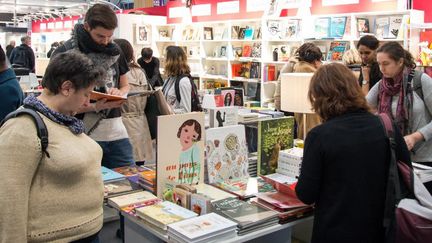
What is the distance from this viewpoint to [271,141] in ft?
9.04

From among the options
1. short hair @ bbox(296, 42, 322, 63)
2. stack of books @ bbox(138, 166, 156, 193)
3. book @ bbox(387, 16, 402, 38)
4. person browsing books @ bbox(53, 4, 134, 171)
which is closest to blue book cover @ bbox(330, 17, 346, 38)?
book @ bbox(387, 16, 402, 38)

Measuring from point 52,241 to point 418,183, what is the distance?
5.41ft

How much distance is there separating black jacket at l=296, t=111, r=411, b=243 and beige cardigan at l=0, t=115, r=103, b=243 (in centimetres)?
93

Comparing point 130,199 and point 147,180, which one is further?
point 147,180

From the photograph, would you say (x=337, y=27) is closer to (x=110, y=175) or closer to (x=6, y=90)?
(x=110, y=175)

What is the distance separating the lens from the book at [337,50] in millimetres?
6848

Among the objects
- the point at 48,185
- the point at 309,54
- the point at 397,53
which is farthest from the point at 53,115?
the point at 309,54

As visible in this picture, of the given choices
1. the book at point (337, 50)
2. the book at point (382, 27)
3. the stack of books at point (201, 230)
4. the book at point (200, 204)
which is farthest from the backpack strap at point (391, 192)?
the book at point (337, 50)

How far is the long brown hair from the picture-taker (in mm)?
4371

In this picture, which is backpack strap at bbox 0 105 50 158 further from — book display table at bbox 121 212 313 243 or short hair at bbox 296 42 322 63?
Answer: short hair at bbox 296 42 322 63

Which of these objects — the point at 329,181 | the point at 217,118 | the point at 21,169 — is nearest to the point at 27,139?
the point at 21,169

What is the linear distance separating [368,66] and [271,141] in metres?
1.85

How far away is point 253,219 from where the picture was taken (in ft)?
6.69

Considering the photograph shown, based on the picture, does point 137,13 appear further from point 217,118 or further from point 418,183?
point 418,183
